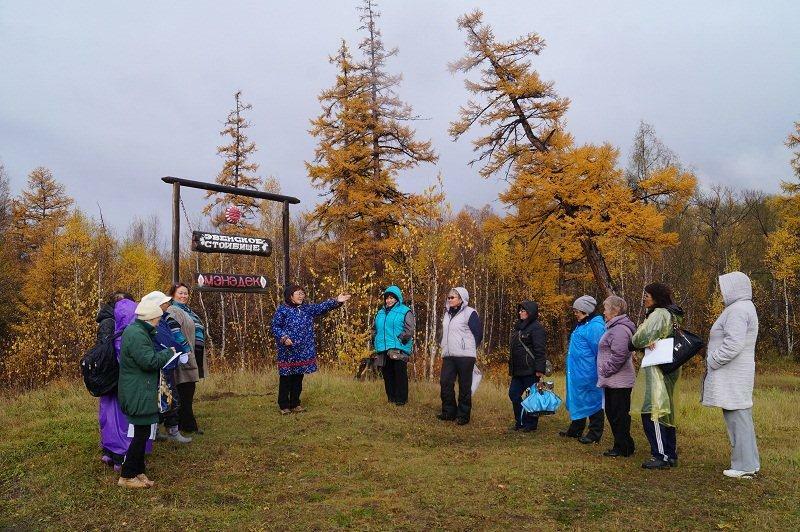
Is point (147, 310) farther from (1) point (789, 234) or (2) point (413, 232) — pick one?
(1) point (789, 234)

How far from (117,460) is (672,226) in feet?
120

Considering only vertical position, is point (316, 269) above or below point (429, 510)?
above

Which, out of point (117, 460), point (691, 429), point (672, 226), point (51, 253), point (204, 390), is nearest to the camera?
point (117, 460)

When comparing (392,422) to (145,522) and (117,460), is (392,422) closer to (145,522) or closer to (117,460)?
(117,460)

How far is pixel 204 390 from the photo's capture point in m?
9.95

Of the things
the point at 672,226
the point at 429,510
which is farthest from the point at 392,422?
the point at 672,226

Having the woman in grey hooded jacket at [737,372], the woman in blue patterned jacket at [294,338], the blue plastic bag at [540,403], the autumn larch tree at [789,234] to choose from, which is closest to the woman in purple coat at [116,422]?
the woman in blue patterned jacket at [294,338]

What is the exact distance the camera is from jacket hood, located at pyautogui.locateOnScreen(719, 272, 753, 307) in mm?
5340

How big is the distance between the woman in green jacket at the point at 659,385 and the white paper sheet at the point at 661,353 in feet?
0.17

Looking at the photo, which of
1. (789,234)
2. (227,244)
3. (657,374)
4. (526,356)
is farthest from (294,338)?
(789,234)

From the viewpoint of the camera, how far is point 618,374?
6.14 meters

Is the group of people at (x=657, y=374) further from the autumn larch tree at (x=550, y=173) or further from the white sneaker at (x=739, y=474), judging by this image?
the autumn larch tree at (x=550, y=173)

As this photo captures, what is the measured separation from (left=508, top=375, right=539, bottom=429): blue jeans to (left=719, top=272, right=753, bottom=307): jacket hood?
2876 mm

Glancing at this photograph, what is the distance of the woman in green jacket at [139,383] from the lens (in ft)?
16.2
